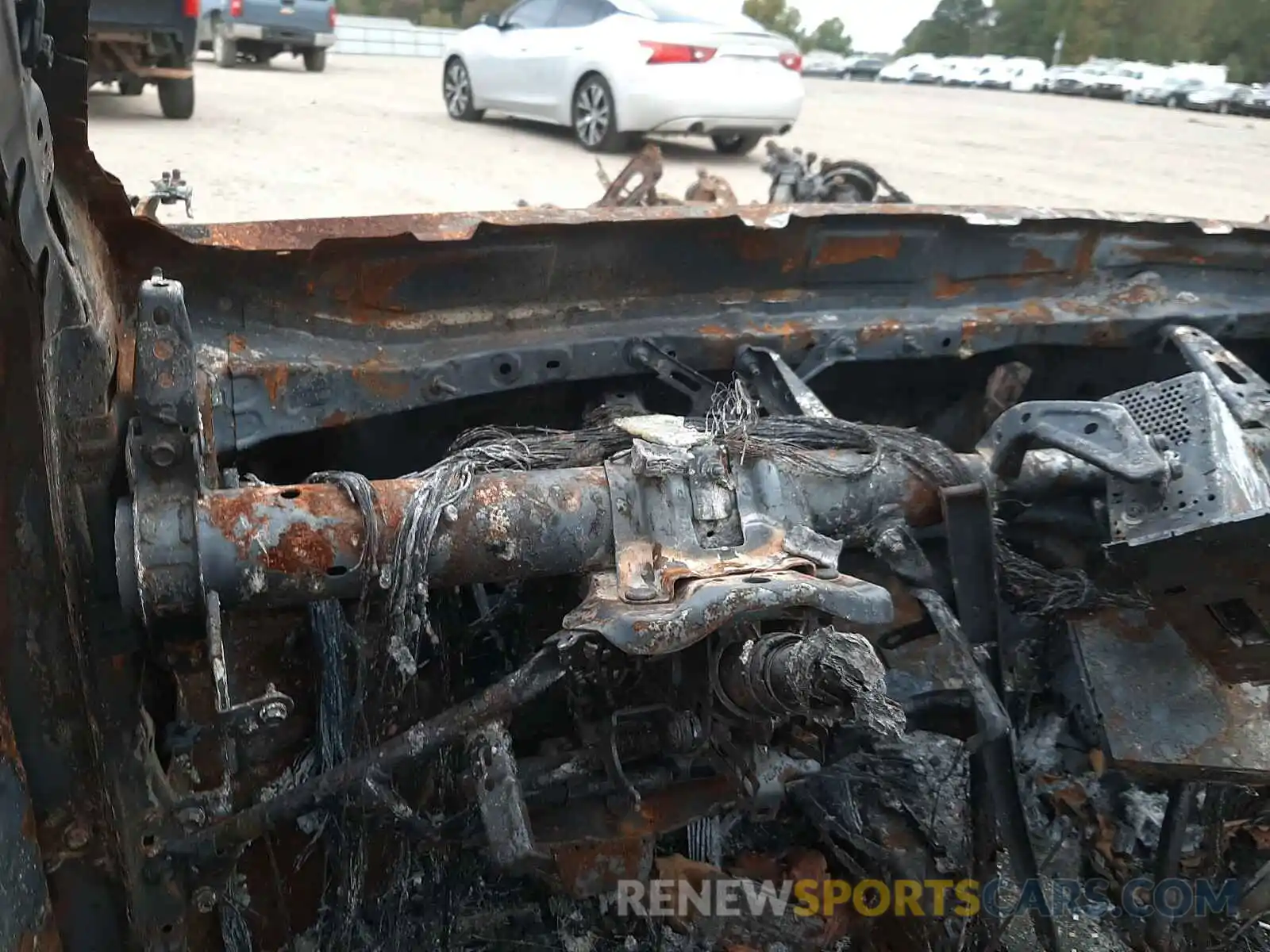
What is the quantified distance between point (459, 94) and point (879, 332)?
9.64 meters

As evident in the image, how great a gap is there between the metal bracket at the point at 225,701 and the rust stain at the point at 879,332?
5.79 ft

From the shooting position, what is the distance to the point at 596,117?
9.38 m

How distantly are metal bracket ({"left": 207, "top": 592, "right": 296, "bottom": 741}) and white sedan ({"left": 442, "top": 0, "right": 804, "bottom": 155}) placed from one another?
8.18 m

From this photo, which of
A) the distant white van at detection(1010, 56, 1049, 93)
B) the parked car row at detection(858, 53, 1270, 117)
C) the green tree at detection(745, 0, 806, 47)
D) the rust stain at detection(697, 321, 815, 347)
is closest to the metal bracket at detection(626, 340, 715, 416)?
the rust stain at detection(697, 321, 815, 347)

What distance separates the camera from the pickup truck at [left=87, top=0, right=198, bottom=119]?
25.0 feet

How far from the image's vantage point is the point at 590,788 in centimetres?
172

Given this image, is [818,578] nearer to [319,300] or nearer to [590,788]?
[590,788]

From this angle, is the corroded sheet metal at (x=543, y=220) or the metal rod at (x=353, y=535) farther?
the corroded sheet metal at (x=543, y=220)

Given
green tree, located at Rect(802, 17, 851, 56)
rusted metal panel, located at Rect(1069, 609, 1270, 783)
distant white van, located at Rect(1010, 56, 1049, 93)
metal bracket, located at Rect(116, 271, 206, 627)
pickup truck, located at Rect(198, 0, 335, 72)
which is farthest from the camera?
green tree, located at Rect(802, 17, 851, 56)

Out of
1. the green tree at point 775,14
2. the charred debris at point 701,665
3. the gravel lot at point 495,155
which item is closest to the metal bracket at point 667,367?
the charred debris at point 701,665

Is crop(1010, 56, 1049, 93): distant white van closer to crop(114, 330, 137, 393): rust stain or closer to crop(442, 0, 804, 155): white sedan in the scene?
crop(442, 0, 804, 155): white sedan

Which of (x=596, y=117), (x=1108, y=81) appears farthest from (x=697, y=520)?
(x=1108, y=81)

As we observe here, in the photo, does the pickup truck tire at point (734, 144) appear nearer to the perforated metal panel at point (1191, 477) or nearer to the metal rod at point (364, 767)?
the perforated metal panel at point (1191, 477)

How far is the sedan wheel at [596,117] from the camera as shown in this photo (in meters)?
9.19
